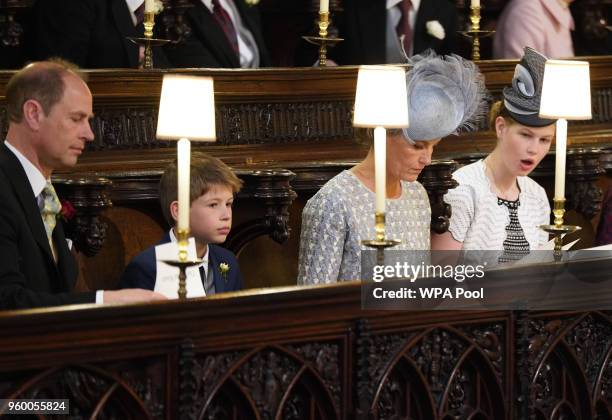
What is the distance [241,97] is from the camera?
219 inches

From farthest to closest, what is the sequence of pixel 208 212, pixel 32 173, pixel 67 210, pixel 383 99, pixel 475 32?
pixel 475 32 → pixel 67 210 → pixel 208 212 → pixel 32 173 → pixel 383 99

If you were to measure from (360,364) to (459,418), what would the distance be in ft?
1.22

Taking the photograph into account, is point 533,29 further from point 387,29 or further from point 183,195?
point 183,195

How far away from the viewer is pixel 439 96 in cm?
427

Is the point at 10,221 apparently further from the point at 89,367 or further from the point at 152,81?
the point at 152,81

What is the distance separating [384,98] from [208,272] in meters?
0.88

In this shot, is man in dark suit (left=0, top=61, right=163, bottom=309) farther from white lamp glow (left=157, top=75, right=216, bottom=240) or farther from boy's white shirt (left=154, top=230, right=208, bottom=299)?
white lamp glow (left=157, top=75, right=216, bottom=240)

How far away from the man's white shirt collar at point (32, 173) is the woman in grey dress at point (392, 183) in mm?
823

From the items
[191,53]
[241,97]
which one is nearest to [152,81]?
[241,97]

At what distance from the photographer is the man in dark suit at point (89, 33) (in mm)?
5754

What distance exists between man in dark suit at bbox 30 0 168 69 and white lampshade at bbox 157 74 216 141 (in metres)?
2.46

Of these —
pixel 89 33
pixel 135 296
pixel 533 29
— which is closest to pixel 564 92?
pixel 135 296

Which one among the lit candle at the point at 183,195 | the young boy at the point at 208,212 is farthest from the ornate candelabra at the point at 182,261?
the young boy at the point at 208,212

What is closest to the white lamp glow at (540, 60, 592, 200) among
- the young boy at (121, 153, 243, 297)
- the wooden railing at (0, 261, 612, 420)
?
the wooden railing at (0, 261, 612, 420)
